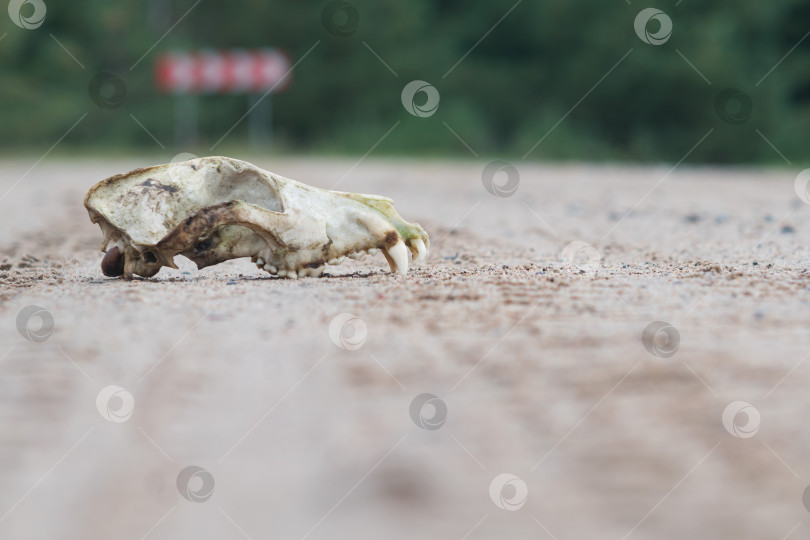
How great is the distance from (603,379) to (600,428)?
0.29 m

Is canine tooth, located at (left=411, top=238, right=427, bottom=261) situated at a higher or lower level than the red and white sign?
lower

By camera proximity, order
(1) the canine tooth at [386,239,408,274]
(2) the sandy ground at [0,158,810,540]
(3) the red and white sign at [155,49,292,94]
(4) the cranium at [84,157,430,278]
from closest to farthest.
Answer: (2) the sandy ground at [0,158,810,540], (4) the cranium at [84,157,430,278], (1) the canine tooth at [386,239,408,274], (3) the red and white sign at [155,49,292,94]

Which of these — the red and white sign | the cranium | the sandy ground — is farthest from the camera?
the red and white sign

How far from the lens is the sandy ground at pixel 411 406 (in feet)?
6.02

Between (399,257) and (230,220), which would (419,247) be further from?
(230,220)

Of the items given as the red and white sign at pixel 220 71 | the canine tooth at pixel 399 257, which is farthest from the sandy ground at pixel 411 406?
the red and white sign at pixel 220 71

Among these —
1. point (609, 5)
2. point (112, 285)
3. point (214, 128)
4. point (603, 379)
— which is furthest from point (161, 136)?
point (603, 379)

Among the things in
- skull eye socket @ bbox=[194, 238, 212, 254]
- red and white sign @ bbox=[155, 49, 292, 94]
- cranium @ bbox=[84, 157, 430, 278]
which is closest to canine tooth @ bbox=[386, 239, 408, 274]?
cranium @ bbox=[84, 157, 430, 278]

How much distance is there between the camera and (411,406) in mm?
2281

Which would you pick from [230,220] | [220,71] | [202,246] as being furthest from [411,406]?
[220,71]

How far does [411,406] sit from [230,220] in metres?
1.62

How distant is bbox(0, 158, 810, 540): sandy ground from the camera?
183cm

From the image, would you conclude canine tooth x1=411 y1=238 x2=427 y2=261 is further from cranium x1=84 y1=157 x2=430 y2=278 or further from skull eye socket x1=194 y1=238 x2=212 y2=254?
skull eye socket x1=194 y1=238 x2=212 y2=254

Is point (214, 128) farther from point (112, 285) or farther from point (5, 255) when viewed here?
point (112, 285)
